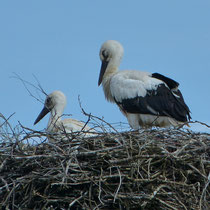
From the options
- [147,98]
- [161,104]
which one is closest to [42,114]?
[147,98]

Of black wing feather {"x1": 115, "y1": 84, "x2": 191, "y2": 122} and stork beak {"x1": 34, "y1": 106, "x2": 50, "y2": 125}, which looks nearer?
black wing feather {"x1": 115, "y1": 84, "x2": 191, "y2": 122}

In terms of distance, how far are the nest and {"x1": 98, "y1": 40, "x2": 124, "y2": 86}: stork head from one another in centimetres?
331

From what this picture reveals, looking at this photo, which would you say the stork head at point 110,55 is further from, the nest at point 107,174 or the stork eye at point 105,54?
the nest at point 107,174

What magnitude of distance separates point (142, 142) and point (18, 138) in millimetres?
1016

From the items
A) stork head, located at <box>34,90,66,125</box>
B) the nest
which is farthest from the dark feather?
the nest

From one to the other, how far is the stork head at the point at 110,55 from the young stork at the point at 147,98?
327 millimetres

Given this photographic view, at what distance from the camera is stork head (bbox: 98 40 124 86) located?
28.6 ft

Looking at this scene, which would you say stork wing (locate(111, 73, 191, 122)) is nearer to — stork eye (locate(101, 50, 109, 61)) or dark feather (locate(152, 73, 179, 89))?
dark feather (locate(152, 73, 179, 89))

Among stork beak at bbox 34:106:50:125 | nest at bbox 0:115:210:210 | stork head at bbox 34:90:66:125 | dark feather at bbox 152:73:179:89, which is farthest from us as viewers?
stork beak at bbox 34:106:50:125

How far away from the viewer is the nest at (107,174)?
16.7 feet

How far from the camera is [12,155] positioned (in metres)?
5.29

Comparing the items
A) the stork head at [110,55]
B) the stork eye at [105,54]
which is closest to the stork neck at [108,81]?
the stork head at [110,55]

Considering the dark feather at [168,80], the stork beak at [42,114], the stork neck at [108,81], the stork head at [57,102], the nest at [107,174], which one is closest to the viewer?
the nest at [107,174]

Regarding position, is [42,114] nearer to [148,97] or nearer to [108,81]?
[108,81]
